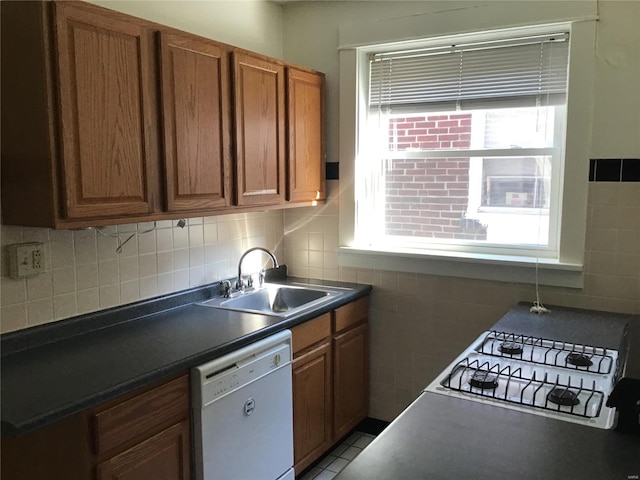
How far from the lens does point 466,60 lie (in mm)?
2920

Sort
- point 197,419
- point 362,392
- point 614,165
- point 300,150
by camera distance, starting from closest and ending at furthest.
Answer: point 197,419, point 614,165, point 300,150, point 362,392

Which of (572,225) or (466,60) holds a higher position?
(466,60)

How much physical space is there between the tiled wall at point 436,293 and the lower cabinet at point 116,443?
1.48 metres

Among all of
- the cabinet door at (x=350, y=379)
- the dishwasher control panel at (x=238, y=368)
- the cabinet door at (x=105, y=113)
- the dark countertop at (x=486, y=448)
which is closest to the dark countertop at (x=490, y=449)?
the dark countertop at (x=486, y=448)

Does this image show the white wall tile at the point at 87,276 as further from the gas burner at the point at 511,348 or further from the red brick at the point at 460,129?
the red brick at the point at 460,129

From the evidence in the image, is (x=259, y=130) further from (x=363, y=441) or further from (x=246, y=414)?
(x=363, y=441)

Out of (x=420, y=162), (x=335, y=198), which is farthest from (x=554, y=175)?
(x=335, y=198)

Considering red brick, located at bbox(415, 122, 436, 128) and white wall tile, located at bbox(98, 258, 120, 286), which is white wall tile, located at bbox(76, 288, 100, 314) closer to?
white wall tile, located at bbox(98, 258, 120, 286)

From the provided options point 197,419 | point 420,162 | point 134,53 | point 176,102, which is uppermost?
point 134,53

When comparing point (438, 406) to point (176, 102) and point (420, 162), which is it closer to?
point (176, 102)

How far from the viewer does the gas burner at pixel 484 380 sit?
65.2 inches

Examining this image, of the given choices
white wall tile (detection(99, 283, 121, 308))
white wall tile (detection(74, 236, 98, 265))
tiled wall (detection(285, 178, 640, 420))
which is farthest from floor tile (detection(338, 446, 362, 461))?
white wall tile (detection(74, 236, 98, 265))

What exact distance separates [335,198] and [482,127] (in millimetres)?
914

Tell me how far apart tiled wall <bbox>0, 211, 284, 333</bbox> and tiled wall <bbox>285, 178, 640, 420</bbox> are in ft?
1.36
